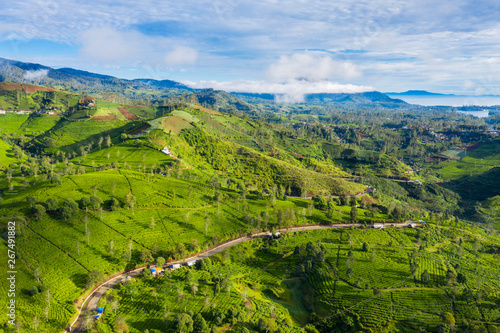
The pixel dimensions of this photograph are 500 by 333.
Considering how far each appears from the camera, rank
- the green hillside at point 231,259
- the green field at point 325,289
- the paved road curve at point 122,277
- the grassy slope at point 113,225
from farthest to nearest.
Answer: the grassy slope at point 113,225 → the green field at point 325,289 → the green hillside at point 231,259 → the paved road curve at point 122,277

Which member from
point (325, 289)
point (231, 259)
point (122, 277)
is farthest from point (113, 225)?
point (325, 289)

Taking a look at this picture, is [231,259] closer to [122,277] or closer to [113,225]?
[122,277]

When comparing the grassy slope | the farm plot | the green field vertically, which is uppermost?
the farm plot

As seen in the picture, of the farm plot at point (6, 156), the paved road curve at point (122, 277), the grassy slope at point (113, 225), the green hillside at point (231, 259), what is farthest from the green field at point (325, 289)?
the farm plot at point (6, 156)

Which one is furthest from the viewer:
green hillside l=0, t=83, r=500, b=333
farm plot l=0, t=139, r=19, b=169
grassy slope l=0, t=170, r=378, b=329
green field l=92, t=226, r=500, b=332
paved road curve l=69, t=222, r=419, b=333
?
farm plot l=0, t=139, r=19, b=169

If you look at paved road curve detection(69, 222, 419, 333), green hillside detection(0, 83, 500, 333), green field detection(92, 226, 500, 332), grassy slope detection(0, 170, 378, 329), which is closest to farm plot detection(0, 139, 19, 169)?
green hillside detection(0, 83, 500, 333)

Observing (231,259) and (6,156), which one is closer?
(231,259)

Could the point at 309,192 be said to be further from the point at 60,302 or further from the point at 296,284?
the point at 60,302

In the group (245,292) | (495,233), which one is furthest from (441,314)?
(495,233)

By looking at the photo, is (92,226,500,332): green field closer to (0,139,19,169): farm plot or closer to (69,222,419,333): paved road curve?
(69,222,419,333): paved road curve

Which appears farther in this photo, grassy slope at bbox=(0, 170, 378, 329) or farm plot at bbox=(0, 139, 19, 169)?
farm plot at bbox=(0, 139, 19, 169)

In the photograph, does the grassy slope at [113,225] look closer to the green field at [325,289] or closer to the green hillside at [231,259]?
the green hillside at [231,259]
